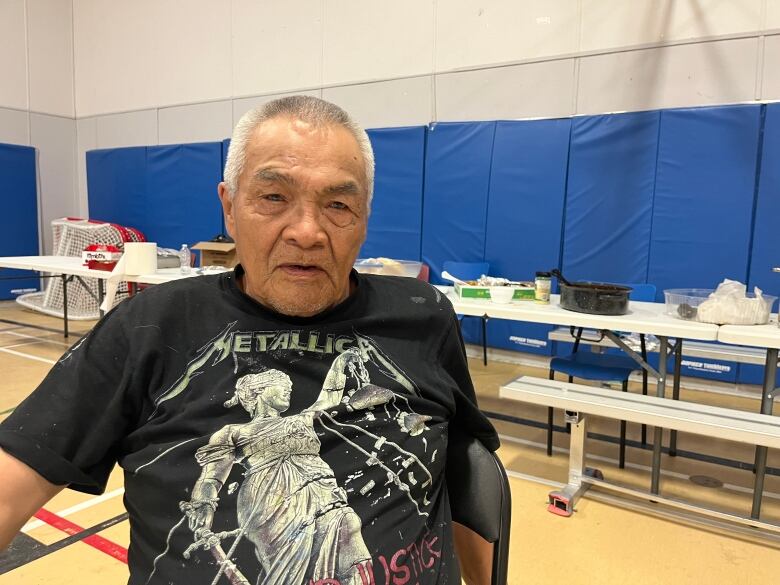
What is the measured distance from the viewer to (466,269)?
201 inches

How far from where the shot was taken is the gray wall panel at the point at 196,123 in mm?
7152

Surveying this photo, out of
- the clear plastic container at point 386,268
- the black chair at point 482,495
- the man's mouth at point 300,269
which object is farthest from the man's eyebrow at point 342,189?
the clear plastic container at point 386,268

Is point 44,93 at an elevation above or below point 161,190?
above

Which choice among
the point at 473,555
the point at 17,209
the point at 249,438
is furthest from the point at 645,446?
the point at 17,209

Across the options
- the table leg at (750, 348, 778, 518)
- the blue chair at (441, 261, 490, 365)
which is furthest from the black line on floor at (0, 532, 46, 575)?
the blue chair at (441, 261, 490, 365)

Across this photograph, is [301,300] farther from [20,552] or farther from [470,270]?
[470,270]

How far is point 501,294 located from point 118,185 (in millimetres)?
6951

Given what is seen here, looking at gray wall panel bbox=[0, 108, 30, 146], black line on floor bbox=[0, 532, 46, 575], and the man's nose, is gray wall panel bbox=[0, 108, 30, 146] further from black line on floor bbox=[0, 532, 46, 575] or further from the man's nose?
the man's nose

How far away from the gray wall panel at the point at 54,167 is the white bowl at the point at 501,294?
781 centimetres

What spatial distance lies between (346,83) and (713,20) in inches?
138

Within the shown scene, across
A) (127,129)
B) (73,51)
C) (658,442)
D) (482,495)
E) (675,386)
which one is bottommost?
(658,442)

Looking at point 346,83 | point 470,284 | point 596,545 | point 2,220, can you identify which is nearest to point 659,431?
point 596,545

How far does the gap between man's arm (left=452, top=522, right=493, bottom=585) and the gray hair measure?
0.83 meters

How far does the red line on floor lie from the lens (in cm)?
219
